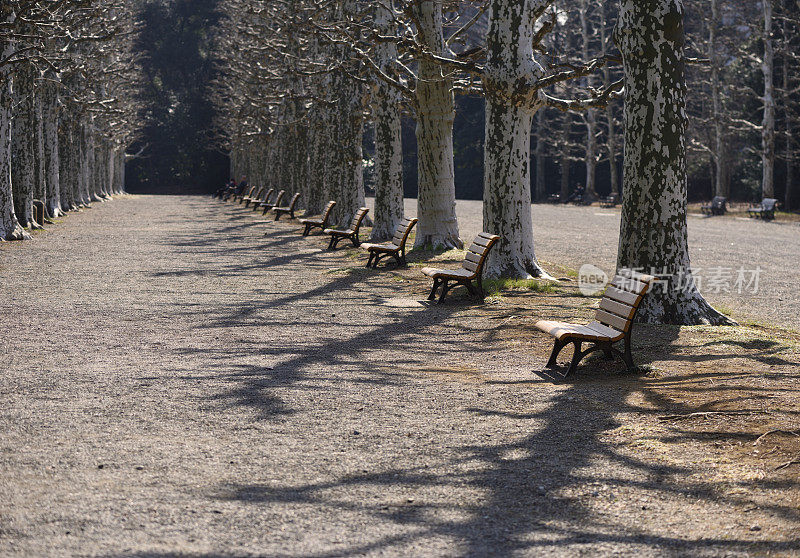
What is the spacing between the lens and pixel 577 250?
2269 cm

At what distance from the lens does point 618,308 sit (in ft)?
28.7

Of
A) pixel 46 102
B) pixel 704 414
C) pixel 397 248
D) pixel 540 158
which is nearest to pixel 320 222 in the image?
pixel 397 248

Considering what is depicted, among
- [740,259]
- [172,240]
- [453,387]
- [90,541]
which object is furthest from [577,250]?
[90,541]

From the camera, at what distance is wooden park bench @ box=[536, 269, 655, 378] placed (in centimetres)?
841

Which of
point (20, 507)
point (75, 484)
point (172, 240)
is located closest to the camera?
point (20, 507)

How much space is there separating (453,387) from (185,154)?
88.6 m

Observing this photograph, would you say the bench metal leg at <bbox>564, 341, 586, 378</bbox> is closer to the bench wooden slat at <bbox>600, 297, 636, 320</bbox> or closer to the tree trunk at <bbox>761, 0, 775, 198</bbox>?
the bench wooden slat at <bbox>600, 297, 636, 320</bbox>

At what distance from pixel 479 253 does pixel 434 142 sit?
20.4 feet

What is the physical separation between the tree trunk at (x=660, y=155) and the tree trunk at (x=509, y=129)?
362 centimetres

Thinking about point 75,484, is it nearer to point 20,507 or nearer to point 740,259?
point 20,507

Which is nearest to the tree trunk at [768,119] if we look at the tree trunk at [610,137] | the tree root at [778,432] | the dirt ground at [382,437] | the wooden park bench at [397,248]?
the tree trunk at [610,137]

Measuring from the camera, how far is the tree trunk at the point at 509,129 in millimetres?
14570

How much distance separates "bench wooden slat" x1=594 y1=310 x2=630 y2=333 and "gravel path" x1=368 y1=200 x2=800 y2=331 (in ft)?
11.6

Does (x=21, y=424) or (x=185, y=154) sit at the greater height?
(x=185, y=154)
